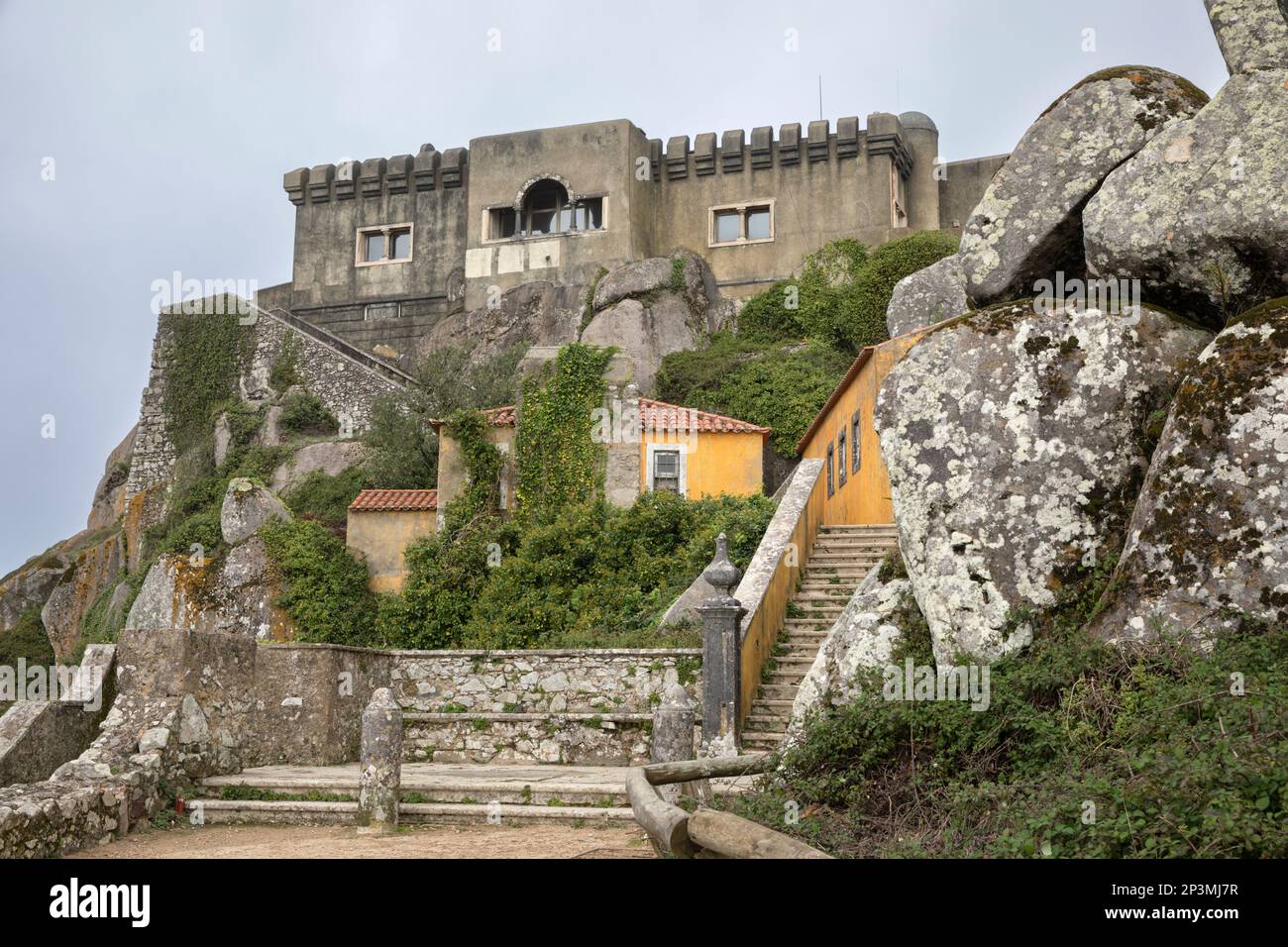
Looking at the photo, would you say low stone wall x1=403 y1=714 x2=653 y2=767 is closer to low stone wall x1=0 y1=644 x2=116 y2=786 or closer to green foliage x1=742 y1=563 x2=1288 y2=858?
low stone wall x1=0 y1=644 x2=116 y2=786

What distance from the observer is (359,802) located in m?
9.66

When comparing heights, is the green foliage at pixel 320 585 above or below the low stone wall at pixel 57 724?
above

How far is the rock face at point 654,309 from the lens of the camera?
32781 millimetres

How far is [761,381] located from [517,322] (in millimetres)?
9199

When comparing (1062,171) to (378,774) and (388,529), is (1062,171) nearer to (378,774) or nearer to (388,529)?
(378,774)

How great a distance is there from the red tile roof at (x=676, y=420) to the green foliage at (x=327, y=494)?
5.85 meters

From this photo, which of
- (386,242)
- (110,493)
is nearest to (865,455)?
(386,242)

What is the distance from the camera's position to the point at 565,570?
2059cm

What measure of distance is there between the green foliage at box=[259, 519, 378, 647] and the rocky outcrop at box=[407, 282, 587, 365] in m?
11.2

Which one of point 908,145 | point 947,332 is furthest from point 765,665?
point 908,145

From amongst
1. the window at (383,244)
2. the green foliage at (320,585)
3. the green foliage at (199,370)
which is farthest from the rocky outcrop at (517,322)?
the green foliage at (320,585)

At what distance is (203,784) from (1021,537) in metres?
7.06

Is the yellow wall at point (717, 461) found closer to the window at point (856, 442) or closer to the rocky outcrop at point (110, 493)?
the window at point (856, 442)
